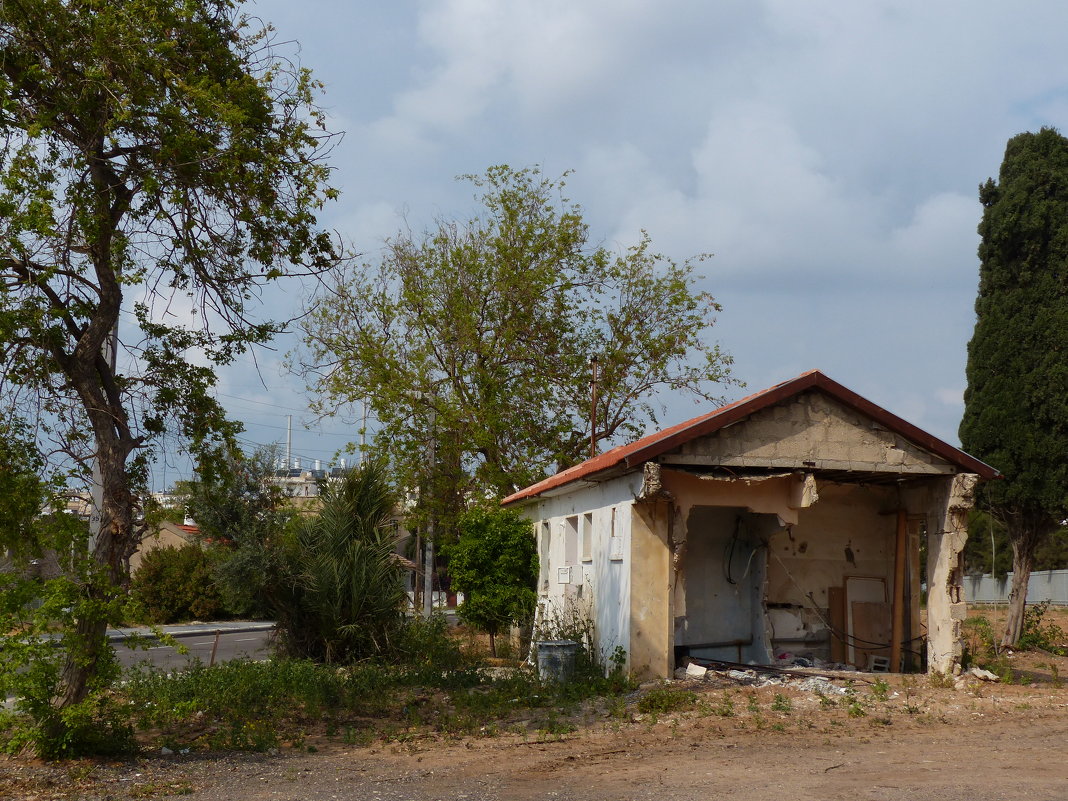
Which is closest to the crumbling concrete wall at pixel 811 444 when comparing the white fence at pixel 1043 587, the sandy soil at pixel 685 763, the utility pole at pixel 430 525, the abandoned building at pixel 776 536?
the abandoned building at pixel 776 536

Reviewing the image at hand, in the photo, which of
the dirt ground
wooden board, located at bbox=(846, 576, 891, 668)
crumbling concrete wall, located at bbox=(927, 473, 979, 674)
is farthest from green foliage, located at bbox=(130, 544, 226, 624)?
crumbling concrete wall, located at bbox=(927, 473, 979, 674)

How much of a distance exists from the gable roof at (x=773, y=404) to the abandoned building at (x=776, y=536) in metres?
0.03

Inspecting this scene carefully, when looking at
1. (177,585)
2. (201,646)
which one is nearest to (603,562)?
(201,646)

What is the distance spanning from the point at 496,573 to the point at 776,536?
6.75 metres

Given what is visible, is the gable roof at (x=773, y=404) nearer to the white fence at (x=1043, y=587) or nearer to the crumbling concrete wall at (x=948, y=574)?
the crumbling concrete wall at (x=948, y=574)

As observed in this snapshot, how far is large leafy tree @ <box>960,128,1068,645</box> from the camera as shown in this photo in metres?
20.3

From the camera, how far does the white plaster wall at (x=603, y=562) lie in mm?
14844

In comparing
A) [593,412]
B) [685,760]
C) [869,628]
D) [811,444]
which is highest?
[593,412]

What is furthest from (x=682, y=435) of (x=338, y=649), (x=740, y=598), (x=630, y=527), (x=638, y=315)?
(x=638, y=315)

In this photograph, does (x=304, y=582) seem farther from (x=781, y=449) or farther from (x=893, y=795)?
(x=893, y=795)

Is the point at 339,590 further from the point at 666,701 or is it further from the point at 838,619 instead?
the point at 838,619

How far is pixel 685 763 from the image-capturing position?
32.6 feet

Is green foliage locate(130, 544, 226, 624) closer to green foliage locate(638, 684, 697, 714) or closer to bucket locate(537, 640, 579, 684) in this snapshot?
bucket locate(537, 640, 579, 684)

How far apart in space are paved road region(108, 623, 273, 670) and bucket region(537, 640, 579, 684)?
5.99 m
